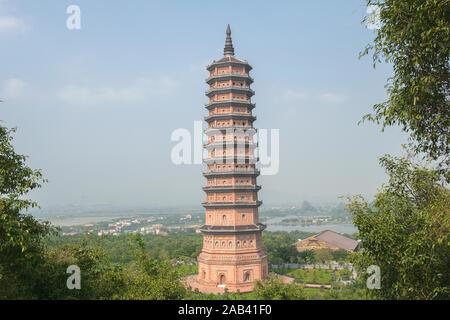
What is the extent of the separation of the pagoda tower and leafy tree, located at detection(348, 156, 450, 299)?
1641cm

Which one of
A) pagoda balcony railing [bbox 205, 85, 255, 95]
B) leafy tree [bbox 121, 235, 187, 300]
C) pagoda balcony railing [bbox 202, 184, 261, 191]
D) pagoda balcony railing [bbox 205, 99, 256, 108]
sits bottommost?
leafy tree [bbox 121, 235, 187, 300]

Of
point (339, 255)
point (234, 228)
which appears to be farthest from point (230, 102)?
point (339, 255)

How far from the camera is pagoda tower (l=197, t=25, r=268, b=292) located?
1113 inches

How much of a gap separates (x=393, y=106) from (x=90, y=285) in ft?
37.0

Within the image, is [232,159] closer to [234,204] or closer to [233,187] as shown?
[233,187]

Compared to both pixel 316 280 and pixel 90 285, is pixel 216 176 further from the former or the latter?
pixel 90 285

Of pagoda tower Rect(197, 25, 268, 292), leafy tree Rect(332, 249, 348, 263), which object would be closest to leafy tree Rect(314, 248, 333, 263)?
leafy tree Rect(332, 249, 348, 263)

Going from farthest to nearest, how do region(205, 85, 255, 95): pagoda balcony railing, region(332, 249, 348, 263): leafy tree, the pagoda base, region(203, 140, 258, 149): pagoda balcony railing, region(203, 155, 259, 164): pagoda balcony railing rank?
region(332, 249, 348, 263): leafy tree → region(205, 85, 255, 95): pagoda balcony railing → region(203, 140, 258, 149): pagoda balcony railing → region(203, 155, 259, 164): pagoda balcony railing → the pagoda base

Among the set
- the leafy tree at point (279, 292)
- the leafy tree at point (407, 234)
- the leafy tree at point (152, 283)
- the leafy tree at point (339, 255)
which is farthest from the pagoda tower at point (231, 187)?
the leafy tree at point (339, 255)

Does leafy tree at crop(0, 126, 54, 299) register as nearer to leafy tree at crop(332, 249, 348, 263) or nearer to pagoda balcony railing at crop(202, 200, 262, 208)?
pagoda balcony railing at crop(202, 200, 262, 208)

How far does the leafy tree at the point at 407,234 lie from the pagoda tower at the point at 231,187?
53.8 feet
